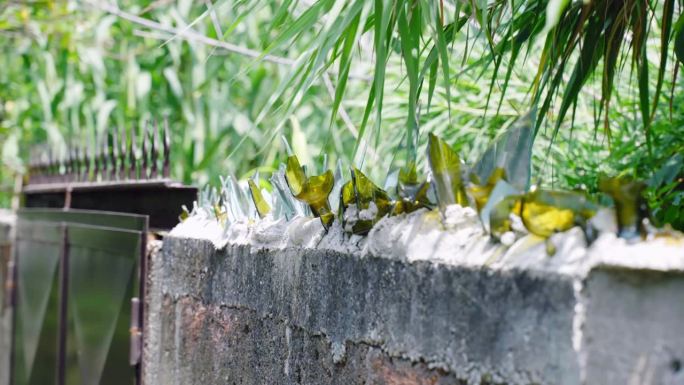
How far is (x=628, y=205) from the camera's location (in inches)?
44.0

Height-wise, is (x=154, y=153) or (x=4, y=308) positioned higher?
(x=154, y=153)

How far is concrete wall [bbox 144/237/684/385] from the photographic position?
1.03 m

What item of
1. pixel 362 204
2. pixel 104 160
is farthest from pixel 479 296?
pixel 104 160

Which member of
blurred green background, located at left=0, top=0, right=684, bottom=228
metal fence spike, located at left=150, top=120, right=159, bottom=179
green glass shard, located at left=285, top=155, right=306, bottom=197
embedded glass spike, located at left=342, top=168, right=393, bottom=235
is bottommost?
embedded glass spike, located at left=342, top=168, right=393, bottom=235

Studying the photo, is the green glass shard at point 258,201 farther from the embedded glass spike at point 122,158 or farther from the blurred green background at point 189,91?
the embedded glass spike at point 122,158

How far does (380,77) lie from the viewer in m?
1.64

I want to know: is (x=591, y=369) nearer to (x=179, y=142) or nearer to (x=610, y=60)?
(x=610, y=60)

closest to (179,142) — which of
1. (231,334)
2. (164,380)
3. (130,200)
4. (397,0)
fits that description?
(130,200)

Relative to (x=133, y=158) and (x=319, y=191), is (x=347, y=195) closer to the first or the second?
(x=319, y=191)

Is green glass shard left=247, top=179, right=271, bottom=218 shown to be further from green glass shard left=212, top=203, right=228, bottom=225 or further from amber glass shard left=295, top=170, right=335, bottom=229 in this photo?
amber glass shard left=295, top=170, right=335, bottom=229

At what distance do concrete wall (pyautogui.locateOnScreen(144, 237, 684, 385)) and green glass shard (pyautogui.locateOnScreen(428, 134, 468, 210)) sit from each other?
0.40 ft

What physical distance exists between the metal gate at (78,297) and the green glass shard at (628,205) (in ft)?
6.44

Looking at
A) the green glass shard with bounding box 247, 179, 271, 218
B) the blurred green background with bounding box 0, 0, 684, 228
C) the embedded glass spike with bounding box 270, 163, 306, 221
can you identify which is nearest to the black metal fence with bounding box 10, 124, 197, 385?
the blurred green background with bounding box 0, 0, 684, 228

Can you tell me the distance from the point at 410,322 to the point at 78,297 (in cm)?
242
